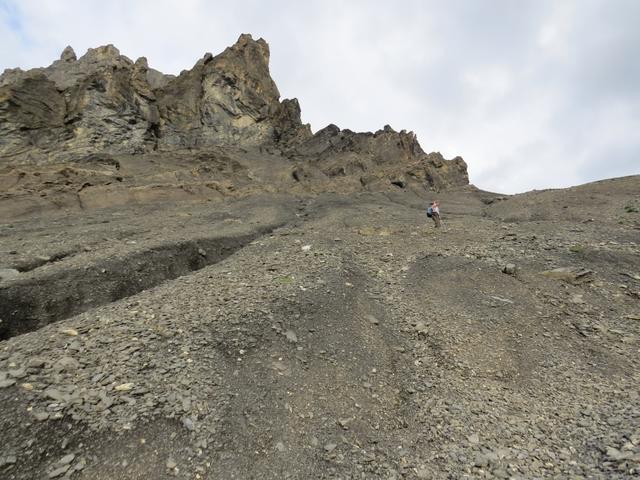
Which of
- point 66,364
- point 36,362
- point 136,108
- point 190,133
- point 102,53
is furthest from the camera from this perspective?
point 102,53

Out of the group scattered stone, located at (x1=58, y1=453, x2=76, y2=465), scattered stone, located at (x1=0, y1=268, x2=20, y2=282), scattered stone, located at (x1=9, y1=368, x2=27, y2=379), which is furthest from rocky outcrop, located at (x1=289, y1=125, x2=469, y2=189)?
scattered stone, located at (x1=58, y1=453, x2=76, y2=465)

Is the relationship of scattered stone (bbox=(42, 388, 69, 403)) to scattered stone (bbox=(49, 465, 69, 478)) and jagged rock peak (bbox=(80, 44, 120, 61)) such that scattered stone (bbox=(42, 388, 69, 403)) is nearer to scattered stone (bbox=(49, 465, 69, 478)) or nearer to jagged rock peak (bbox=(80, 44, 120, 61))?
scattered stone (bbox=(49, 465, 69, 478))

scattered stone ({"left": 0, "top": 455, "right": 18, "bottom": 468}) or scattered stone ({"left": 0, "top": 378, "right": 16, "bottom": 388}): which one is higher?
scattered stone ({"left": 0, "top": 378, "right": 16, "bottom": 388})

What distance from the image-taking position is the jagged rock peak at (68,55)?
76.1 metres

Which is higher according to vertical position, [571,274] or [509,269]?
[571,274]

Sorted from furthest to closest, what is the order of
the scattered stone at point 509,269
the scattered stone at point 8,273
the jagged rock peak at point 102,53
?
the jagged rock peak at point 102,53, the scattered stone at point 509,269, the scattered stone at point 8,273

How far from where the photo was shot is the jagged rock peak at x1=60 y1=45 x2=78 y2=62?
250ft

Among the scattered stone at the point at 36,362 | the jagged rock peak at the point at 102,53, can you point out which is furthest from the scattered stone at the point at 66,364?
the jagged rock peak at the point at 102,53

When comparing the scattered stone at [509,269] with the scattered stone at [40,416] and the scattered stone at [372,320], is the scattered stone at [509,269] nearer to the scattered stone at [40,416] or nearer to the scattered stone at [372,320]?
the scattered stone at [372,320]

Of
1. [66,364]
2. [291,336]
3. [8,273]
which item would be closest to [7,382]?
[66,364]

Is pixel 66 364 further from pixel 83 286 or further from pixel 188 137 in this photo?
pixel 188 137

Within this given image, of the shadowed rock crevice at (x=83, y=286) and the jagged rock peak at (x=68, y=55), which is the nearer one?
the shadowed rock crevice at (x=83, y=286)

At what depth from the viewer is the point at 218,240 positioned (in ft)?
67.7

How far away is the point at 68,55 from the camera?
76812 mm
